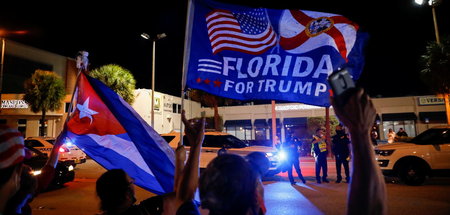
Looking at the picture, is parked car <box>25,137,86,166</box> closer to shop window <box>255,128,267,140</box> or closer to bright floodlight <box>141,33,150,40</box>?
bright floodlight <box>141,33,150,40</box>

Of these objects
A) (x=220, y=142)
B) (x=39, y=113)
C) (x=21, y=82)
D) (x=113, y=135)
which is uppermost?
(x=21, y=82)

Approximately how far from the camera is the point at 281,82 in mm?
4695

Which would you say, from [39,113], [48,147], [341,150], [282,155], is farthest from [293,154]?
[39,113]

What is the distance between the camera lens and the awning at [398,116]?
112 ft

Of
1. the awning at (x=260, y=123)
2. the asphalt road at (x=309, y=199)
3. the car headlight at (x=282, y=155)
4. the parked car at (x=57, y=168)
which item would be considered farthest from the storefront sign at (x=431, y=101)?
the parked car at (x=57, y=168)

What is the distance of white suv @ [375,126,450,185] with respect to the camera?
9531 mm

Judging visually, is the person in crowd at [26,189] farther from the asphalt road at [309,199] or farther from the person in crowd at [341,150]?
the person in crowd at [341,150]

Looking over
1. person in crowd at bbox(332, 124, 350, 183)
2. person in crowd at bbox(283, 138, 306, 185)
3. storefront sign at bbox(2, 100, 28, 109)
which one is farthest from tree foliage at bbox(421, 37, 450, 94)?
storefront sign at bbox(2, 100, 28, 109)

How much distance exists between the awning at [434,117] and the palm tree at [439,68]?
18.7 m

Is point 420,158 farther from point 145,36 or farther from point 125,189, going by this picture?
point 145,36

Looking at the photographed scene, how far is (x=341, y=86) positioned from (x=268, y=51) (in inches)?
149

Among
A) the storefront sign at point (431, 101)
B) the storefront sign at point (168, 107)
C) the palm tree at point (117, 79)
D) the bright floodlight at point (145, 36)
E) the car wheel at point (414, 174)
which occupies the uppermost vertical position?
the bright floodlight at point (145, 36)

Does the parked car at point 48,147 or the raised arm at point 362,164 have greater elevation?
the raised arm at point 362,164

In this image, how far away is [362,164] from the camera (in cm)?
117
